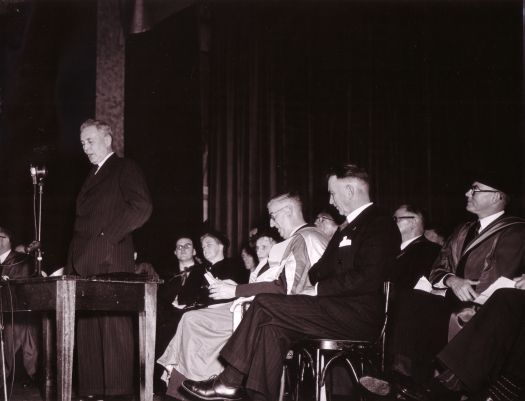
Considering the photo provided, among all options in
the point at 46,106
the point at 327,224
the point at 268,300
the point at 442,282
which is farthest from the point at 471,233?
the point at 46,106

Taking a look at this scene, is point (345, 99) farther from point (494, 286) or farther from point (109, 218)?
point (494, 286)

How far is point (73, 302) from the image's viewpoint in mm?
3141

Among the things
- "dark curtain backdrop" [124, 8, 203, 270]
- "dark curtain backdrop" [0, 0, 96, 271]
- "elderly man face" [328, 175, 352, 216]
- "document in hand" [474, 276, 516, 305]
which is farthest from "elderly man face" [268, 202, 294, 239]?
"dark curtain backdrop" [0, 0, 96, 271]

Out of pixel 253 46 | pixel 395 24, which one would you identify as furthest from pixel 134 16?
pixel 395 24

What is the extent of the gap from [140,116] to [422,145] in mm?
3216

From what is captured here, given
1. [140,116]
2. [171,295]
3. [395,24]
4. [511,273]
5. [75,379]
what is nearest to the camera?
[511,273]

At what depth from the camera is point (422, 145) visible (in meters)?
6.15

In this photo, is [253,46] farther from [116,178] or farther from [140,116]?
[116,178]

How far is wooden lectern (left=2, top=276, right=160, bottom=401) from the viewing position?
312cm

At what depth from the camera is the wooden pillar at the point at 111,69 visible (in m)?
7.67

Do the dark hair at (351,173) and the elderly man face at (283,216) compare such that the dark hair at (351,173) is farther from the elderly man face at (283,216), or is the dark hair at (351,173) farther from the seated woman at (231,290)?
the elderly man face at (283,216)

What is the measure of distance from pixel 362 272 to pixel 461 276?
0.88 m

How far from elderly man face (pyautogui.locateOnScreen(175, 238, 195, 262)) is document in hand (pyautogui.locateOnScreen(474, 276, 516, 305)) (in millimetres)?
3245

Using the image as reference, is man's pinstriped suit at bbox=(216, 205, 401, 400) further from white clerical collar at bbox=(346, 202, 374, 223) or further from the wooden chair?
white clerical collar at bbox=(346, 202, 374, 223)
